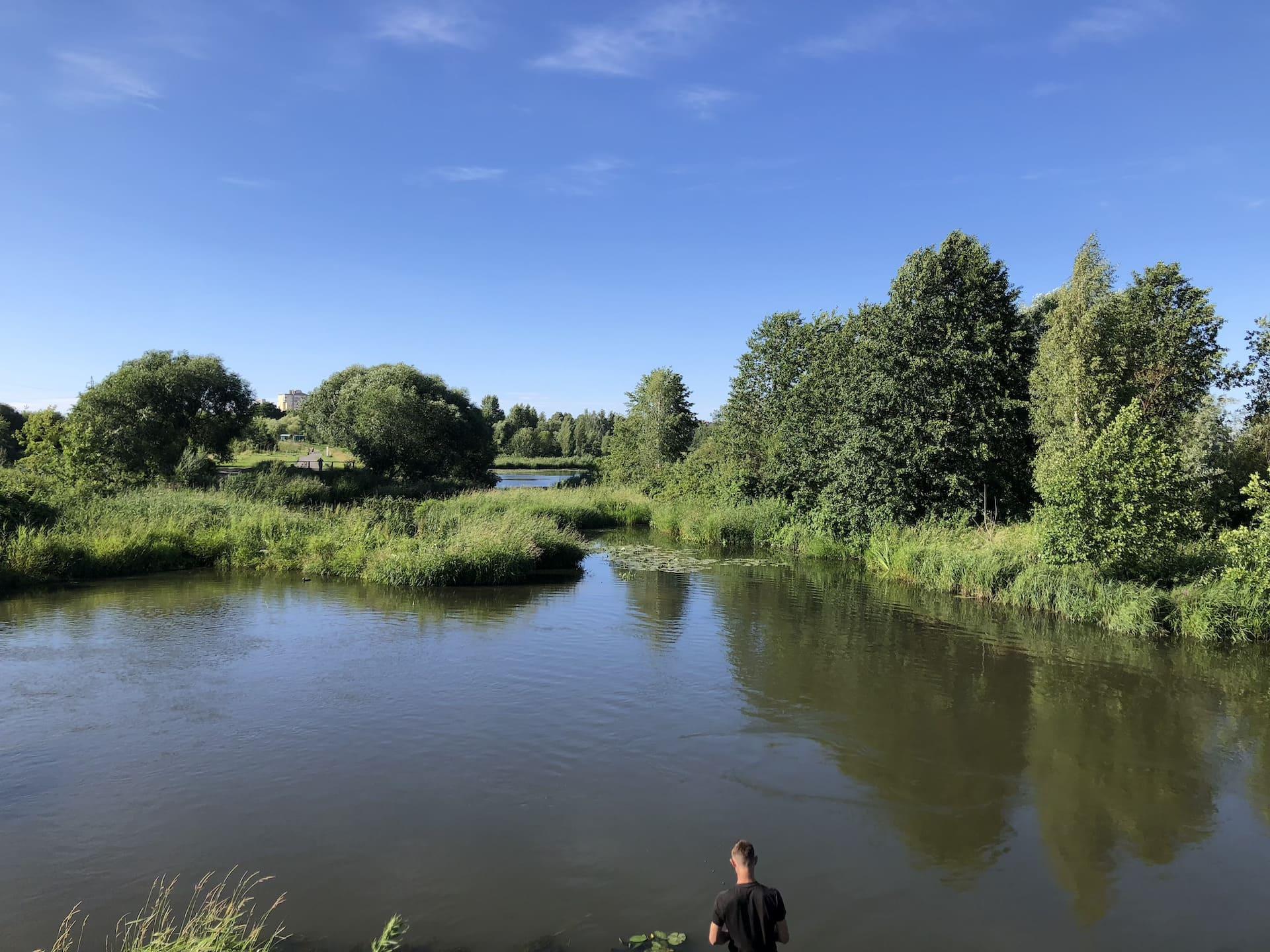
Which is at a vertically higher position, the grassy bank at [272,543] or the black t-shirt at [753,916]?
the grassy bank at [272,543]

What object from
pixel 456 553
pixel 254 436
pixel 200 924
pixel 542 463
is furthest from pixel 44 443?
pixel 542 463

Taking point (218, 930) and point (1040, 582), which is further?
point (1040, 582)

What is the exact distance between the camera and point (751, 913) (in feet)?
15.6

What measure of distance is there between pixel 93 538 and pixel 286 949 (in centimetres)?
2190

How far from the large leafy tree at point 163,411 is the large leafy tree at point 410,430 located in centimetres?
784

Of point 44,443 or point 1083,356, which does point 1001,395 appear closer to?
point 1083,356

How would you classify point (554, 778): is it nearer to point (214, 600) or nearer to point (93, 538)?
point (214, 600)

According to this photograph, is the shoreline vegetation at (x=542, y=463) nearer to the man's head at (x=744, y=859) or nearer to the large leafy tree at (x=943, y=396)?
the large leafy tree at (x=943, y=396)

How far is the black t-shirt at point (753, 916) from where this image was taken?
473 centimetres

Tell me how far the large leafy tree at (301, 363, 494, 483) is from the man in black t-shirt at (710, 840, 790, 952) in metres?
49.8

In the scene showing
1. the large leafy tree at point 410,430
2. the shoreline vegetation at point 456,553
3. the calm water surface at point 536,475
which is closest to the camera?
the shoreline vegetation at point 456,553

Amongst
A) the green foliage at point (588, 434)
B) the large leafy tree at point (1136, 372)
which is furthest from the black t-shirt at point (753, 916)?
the green foliage at point (588, 434)

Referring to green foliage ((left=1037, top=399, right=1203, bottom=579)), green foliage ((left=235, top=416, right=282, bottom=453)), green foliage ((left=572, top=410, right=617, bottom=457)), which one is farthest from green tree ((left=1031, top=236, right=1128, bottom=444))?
green foliage ((left=572, top=410, right=617, bottom=457))

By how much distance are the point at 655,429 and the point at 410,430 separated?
57.6ft
